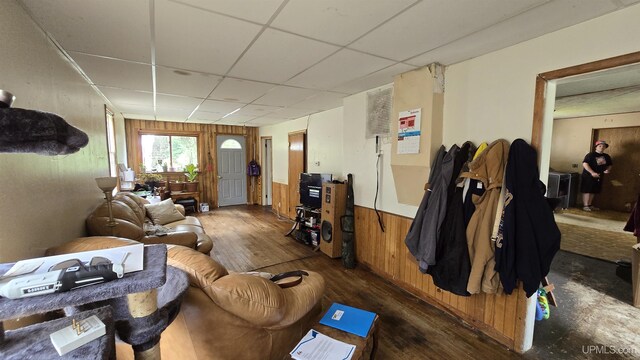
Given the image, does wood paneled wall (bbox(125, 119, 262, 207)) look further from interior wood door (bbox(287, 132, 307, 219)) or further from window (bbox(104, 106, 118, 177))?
interior wood door (bbox(287, 132, 307, 219))

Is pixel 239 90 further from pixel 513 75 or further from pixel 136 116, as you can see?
pixel 136 116

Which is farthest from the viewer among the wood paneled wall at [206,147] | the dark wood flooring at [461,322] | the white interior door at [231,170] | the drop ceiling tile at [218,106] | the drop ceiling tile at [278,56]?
the white interior door at [231,170]

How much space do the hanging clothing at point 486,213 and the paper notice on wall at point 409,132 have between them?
1.94ft

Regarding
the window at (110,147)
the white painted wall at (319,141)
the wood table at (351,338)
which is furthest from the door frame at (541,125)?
the window at (110,147)

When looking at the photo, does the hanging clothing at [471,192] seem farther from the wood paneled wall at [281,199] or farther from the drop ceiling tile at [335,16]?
the wood paneled wall at [281,199]

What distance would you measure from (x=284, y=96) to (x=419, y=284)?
Result: 112 inches

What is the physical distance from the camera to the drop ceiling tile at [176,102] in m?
3.67

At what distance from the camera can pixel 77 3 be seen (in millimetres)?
1401

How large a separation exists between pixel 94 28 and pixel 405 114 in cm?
252

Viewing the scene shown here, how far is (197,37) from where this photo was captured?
179cm

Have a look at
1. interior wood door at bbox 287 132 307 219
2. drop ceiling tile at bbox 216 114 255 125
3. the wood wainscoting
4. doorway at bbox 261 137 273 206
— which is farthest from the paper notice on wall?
doorway at bbox 261 137 273 206

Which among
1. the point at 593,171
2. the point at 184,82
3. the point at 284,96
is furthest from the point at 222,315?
the point at 593,171

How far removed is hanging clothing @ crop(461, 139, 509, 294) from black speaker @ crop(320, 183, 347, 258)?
1.83 meters

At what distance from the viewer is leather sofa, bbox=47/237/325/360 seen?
1.26 meters
